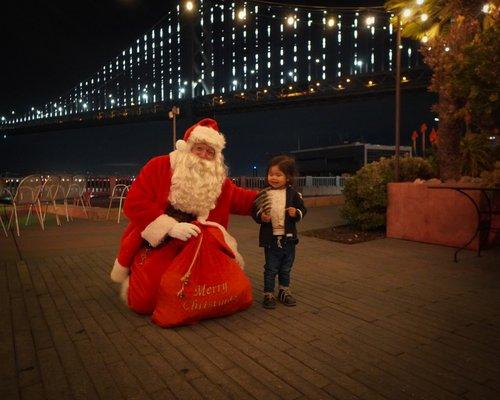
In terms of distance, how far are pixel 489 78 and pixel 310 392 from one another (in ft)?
15.2

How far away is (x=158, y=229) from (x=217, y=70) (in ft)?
197

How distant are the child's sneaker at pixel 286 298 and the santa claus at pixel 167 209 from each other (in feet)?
1.48

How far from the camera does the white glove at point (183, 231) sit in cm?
289

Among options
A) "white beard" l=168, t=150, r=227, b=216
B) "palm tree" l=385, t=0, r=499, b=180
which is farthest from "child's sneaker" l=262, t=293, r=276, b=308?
"palm tree" l=385, t=0, r=499, b=180

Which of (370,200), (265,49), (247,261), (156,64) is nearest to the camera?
(247,261)

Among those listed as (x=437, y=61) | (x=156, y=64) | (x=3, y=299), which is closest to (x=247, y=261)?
(x=3, y=299)

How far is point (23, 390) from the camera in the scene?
6.71ft

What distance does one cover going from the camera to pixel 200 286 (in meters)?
2.84

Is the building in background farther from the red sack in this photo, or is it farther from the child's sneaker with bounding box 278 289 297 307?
the red sack

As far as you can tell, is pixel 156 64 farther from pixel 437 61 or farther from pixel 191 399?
pixel 191 399

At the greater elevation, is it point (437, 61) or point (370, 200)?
point (437, 61)

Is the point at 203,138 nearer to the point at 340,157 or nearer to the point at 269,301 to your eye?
the point at 269,301

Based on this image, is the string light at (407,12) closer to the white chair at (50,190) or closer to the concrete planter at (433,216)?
the concrete planter at (433,216)

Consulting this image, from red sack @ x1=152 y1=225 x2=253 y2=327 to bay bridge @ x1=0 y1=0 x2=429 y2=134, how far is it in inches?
1748
